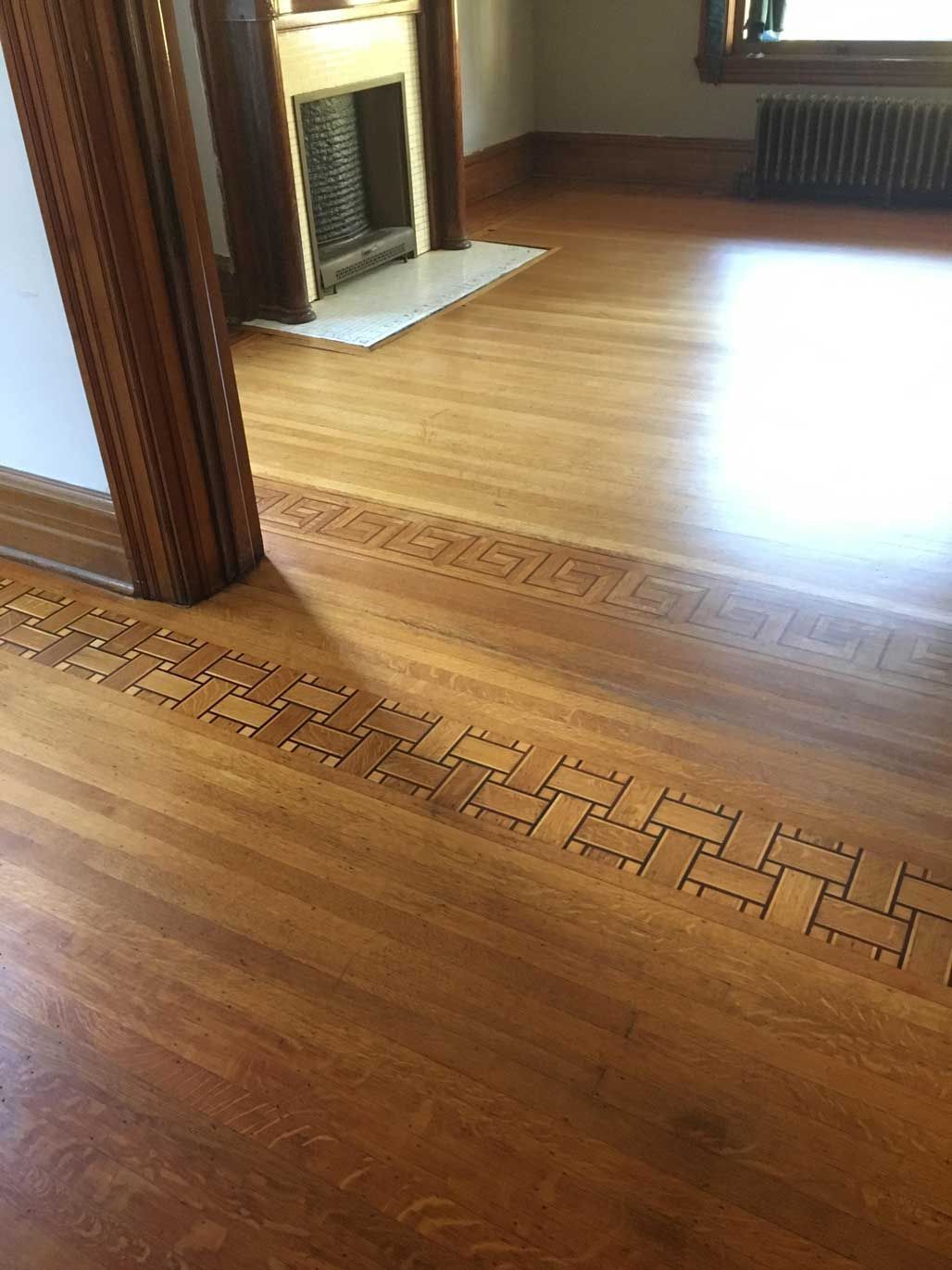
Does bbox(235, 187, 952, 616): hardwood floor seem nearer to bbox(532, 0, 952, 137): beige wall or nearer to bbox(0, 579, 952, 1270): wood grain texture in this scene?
bbox(0, 579, 952, 1270): wood grain texture

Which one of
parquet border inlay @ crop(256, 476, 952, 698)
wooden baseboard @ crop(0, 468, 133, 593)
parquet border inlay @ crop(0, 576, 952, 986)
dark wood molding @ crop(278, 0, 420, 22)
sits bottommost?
parquet border inlay @ crop(256, 476, 952, 698)

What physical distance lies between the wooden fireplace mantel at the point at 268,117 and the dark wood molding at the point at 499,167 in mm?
1035

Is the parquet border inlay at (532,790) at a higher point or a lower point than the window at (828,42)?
lower

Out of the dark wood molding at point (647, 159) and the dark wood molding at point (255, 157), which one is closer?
the dark wood molding at point (255, 157)

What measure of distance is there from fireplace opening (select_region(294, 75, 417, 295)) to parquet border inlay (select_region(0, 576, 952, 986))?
269cm

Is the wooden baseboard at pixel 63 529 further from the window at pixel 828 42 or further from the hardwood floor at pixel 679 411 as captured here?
the window at pixel 828 42

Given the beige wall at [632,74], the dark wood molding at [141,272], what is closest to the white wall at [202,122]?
the dark wood molding at [141,272]

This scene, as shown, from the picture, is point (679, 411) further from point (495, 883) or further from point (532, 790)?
point (495, 883)

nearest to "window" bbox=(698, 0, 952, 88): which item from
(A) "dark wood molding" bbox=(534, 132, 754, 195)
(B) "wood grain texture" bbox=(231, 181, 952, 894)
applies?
(A) "dark wood molding" bbox=(534, 132, 754, 195)

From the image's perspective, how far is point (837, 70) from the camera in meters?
5.82

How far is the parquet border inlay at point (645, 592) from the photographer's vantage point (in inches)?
91.9

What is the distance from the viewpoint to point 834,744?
208 centimetres

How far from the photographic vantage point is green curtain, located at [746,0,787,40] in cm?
582

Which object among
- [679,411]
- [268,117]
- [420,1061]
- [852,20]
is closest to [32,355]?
[420,1061]
